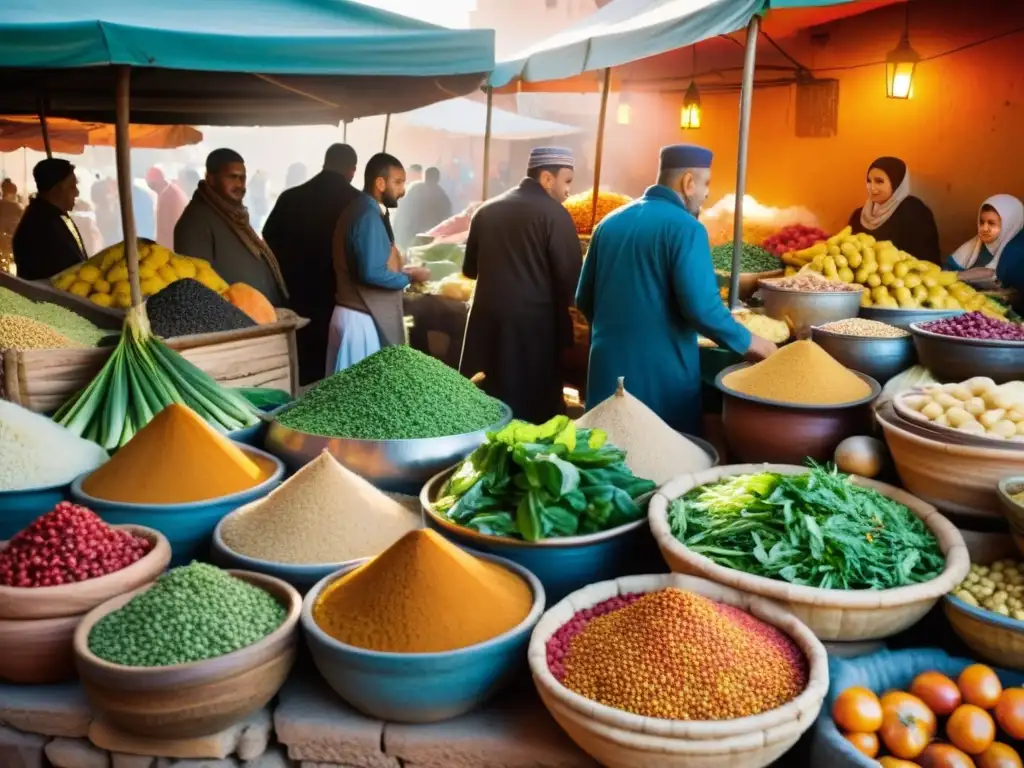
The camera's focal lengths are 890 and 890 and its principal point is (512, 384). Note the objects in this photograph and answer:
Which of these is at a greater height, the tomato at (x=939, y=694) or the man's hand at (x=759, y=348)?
the man's hand at (x=759, y=348)

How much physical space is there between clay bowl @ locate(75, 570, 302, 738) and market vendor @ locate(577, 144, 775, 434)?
2031 millimetres

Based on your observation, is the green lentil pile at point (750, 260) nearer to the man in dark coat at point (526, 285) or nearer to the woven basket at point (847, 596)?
the man in dark coat at point (526, 285)

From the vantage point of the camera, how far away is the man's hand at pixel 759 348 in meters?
3.12

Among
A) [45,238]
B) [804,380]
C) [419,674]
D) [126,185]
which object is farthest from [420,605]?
[45,238]

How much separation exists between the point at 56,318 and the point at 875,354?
9.62 feet

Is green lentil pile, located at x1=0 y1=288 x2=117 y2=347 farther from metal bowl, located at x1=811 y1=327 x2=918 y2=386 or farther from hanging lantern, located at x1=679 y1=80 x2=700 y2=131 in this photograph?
hanging lantern, located at x1=679 y1=80 x2=700 y2=131

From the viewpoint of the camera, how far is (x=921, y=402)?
2217 millimetres

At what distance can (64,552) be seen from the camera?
72.2 inches

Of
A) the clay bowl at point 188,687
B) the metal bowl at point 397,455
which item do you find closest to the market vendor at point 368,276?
the metal bowl at point 397,455

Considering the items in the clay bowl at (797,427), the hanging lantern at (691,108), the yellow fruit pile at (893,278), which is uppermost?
the hanging lantern at (691,108)

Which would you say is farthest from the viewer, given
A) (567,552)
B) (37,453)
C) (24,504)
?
(37,453)

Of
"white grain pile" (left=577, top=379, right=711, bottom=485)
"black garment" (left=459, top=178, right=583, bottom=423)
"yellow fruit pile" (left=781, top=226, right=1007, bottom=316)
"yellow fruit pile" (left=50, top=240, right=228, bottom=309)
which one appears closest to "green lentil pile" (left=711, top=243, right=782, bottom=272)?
"yellow fruit pile" (left=781, top=226, right=1007, bottom=316)

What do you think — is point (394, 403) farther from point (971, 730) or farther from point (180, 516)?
point (971, 730)

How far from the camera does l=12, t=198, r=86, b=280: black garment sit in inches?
218
